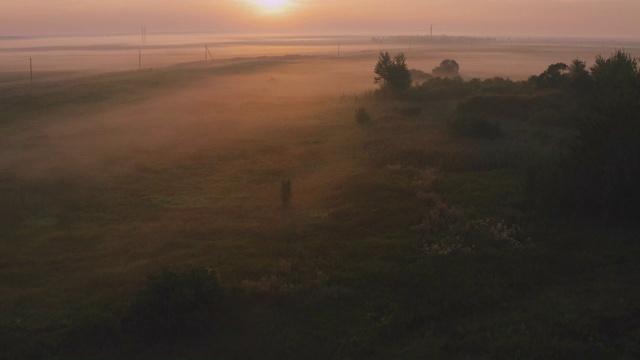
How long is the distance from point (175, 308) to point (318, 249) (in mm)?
4533

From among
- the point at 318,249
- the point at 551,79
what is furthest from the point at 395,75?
the point at 318,249

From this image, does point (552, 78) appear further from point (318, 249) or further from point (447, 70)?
point (447, 70)

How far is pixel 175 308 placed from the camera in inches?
388

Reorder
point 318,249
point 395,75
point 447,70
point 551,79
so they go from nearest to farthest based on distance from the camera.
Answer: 1. point 318,249
2. point 551,79
3. point 395,75
4. point 447,70

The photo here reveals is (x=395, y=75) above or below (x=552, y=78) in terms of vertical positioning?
above

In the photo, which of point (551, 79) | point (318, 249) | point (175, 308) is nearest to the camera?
point (175, 308)

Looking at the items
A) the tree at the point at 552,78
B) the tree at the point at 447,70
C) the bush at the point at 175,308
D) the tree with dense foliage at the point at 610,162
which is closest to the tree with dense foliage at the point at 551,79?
the tree at the point at 552,78

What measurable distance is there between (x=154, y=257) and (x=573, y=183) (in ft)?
36.0

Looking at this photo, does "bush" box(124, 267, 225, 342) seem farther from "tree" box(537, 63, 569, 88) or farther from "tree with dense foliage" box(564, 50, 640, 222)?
"tree" box(537, 63, 569, 88)

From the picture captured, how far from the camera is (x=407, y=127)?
31703 mm

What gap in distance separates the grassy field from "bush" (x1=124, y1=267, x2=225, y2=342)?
0.14 metres

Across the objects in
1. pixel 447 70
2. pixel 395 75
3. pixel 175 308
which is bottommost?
pixel 175 308

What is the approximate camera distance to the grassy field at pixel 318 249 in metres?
9.23

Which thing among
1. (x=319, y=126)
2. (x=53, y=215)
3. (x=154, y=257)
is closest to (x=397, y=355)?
(x=154, y=257)
